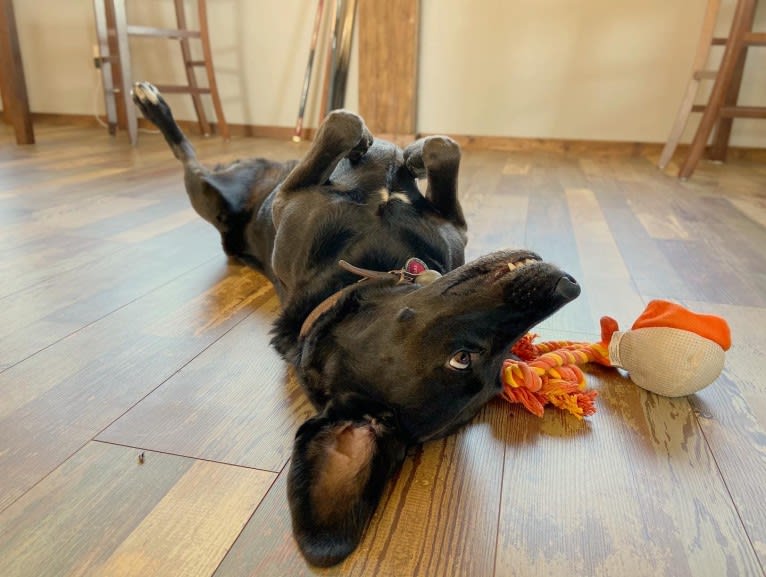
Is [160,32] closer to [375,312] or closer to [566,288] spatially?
[375,312]

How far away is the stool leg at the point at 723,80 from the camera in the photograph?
10.8ft

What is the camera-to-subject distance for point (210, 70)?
4.91 metres

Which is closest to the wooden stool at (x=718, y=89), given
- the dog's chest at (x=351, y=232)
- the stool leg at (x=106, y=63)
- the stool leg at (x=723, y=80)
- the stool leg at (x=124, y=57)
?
the stool leg at (x=723, y=80)

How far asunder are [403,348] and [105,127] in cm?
549

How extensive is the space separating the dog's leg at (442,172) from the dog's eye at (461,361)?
26.4 inches

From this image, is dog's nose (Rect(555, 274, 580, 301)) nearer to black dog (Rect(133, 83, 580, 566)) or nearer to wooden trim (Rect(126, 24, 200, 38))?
black dog (Rect(133, 83, 580, 566))

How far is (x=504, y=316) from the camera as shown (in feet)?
3.20

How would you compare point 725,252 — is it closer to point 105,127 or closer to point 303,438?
point 303,438

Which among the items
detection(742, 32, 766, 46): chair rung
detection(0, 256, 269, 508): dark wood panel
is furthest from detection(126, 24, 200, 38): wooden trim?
detection(742, 32, 766, 46): chair rung

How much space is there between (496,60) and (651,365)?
392 centimetres

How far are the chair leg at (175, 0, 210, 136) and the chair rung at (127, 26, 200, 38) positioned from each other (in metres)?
0.08

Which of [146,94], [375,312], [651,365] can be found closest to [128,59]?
[146,94]

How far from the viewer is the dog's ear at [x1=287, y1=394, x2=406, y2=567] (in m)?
0.80

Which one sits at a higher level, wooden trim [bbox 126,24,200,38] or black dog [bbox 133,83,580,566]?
wooden trim [bbox 126,24,200,38]
